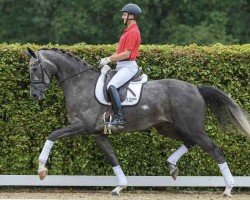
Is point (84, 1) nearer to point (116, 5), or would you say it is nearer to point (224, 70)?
point (116, 5)

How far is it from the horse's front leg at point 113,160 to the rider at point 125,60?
513mm

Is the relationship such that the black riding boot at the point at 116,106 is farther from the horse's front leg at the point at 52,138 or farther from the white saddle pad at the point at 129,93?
the horse's front leg at the point at 52,138

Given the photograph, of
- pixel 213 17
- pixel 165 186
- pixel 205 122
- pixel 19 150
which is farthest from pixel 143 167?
pixel 213 17

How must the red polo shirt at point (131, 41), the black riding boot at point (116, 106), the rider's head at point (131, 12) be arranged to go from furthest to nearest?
the rider's head at point (131, 12)
the red polo shirt at point (131, 41)
the black riding boot at point (116, 106)

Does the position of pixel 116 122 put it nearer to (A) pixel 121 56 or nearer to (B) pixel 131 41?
(A) pixel 121 56

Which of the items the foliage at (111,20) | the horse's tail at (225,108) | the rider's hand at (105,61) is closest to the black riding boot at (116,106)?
the rider's hand at (105,61)

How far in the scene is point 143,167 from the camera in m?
11.6

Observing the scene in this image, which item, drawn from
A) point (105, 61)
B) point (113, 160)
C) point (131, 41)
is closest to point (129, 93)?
point (105, 61)

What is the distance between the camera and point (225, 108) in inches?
420

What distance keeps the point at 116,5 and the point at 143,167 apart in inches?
879

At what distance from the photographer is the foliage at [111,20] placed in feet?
108

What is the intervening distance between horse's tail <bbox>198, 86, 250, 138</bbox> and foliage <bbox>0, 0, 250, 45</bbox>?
2149cm

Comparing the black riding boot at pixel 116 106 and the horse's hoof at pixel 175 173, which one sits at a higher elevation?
the black riding boot at pixel 116 106

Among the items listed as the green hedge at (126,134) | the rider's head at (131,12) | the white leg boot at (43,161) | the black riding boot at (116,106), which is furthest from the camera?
the green hedge at (126,134)
